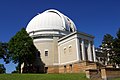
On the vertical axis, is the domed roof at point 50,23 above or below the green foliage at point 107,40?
above

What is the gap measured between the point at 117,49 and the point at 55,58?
1337 centimetres

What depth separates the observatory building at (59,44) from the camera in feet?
128

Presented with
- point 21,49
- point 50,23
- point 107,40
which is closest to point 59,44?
point 50,23

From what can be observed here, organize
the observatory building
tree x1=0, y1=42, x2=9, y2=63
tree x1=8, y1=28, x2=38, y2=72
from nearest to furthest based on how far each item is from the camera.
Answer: the observatory building
tree x1=8, y1=28, x2=38, y2=72
tree x1=0, y1=42, x2=9, y2=63

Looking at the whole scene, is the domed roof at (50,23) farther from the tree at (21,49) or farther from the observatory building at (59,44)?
the tree at (21,49)

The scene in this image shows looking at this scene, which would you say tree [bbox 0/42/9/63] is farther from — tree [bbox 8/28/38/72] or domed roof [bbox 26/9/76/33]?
domed roof [bbox 26/9/76/33]

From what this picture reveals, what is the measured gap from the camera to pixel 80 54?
3869 cm

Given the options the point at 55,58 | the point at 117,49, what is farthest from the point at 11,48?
the point at 117,49

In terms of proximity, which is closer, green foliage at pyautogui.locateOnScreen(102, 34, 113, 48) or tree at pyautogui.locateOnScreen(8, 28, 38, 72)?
tree at pyautogui.locateOnScreen(8, 28, 38, 72)

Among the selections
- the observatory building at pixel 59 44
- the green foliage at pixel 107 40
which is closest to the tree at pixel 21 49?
the observatory building at pixel 59 44

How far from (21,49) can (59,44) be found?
8978 millimetres

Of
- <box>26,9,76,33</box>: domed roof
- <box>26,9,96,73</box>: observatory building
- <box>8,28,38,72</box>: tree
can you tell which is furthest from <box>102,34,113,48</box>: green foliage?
<box>8,28,38,72</box>: tree

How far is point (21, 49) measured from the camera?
39.5 m

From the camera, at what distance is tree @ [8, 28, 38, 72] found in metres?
39.3
